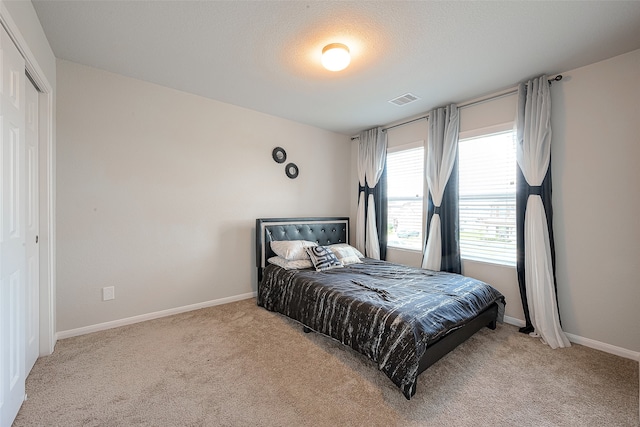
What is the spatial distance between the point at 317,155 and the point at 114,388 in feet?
11.5

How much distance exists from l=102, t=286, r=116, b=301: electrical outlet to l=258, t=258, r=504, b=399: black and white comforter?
1.46m

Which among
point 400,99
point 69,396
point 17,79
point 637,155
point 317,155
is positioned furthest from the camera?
point 317,155

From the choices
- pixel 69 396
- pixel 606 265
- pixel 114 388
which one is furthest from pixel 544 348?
pixel 69 396

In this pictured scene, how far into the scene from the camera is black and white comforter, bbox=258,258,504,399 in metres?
1.79

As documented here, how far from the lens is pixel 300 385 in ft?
5.98

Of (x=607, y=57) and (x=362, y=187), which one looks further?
(x=362, y=187)

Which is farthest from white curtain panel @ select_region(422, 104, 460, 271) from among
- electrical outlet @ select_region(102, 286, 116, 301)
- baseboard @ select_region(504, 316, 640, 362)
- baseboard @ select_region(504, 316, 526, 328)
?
electrical outlet @ select_region(102, 286, 116, 301)

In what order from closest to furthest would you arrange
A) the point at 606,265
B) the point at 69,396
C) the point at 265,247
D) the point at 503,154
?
the point at 69,396 → the point at 606,265 → the point at 503,154 → the point at 265,247

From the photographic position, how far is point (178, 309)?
9.81 ft

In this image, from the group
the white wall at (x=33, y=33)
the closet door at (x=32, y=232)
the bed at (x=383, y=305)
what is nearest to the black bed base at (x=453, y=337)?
the bed at (x=383, y=305)

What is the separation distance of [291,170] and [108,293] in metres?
2.55

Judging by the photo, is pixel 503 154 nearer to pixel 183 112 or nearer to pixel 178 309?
pixel 183 112

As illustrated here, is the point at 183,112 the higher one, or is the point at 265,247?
the point at 183,112

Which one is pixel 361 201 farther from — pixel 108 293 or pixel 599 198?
pixel 108 293
